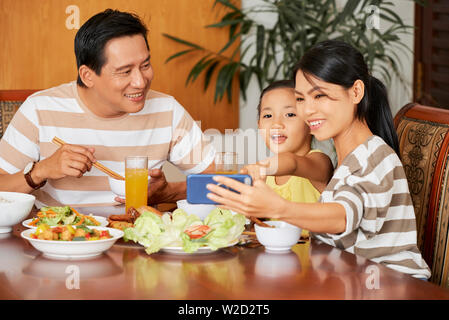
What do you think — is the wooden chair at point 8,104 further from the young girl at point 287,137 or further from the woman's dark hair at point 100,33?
the young girl at point 287,137

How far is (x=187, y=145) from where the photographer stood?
2283 mm

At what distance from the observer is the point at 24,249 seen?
4.47 ft

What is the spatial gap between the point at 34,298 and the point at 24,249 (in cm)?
35

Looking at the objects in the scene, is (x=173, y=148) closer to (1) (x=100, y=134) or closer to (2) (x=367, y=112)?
(1) (x=100, y=134)

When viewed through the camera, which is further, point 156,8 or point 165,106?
point 156,8

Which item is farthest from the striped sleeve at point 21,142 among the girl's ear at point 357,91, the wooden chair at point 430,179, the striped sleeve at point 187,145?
the wooden chair at point 430,179

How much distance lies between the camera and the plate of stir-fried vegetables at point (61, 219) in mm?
1461

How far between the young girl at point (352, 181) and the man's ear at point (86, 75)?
77cm

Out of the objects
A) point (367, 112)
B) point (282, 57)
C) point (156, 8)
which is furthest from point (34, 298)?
point (282, 57)

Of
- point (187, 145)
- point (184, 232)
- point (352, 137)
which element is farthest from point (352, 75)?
point (187, 145)

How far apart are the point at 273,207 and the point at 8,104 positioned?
4.88 feet

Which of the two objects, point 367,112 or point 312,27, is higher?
point 312,27

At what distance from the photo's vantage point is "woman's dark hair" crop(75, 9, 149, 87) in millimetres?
2039
